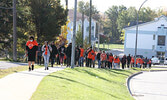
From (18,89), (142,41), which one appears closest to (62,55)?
(18,89)

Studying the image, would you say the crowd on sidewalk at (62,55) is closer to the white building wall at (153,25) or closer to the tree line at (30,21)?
the tree line at (30,21)

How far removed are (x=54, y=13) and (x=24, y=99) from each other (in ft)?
96.8

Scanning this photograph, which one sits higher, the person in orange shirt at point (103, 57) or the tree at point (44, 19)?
the tree at point (44, 19)

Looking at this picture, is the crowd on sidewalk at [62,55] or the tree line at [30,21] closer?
the crowd on sidewalk at [62,55]

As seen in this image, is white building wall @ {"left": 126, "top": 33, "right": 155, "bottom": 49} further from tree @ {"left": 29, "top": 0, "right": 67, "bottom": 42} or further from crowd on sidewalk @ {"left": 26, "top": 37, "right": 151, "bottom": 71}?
tree @ {"left": 29, "top": 0, "right": 67, "bottom": 42}

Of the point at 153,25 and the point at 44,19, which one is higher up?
the point at 153,25

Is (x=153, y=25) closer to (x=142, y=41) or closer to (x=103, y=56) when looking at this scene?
(x=142, y=41)

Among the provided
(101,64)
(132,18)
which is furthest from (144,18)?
(101,64)

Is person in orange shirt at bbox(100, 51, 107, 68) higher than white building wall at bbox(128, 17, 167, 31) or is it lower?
lower

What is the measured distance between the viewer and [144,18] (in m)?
124

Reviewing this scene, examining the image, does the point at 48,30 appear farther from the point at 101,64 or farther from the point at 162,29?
the point at 162,29

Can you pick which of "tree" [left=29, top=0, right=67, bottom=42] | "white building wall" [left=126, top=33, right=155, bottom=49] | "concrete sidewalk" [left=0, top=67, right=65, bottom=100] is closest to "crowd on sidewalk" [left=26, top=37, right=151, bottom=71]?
"concrete sidewalk" [left=0, top=67, right=65, bottom=100]

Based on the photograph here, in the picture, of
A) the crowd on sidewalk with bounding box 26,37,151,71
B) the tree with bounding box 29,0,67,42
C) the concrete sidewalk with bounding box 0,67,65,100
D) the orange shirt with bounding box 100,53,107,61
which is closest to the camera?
the concrete sidewalk with bounding box 0,67,65,100

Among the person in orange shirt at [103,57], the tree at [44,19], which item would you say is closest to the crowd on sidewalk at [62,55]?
the person in orange shirt at [103,57]
